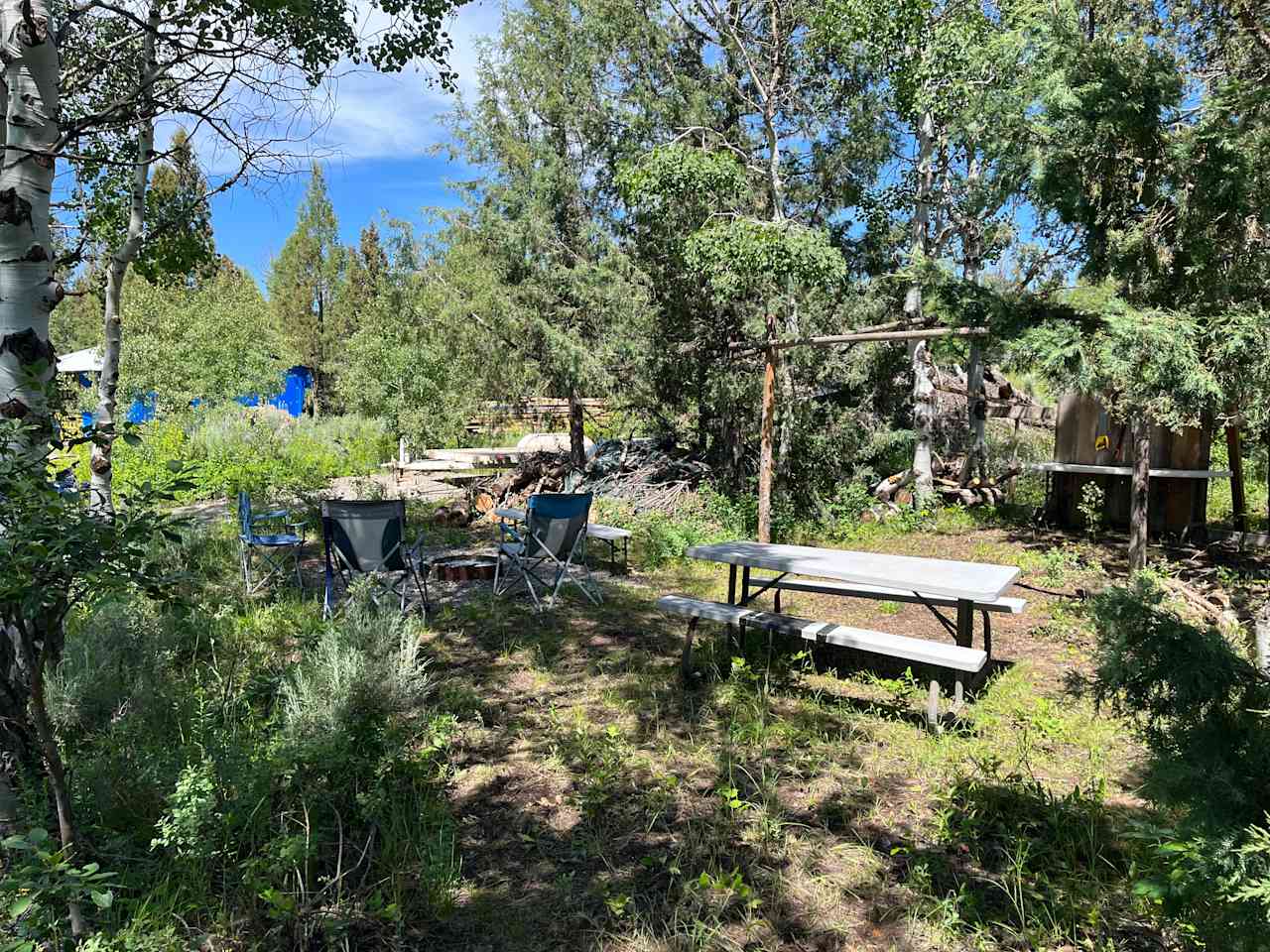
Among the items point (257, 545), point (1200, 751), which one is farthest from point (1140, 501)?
point (257, 545)

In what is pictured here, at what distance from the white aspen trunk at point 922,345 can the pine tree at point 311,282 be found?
91.8 feet

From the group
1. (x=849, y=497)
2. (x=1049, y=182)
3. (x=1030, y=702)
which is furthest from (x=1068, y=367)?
(x=849, y=497)

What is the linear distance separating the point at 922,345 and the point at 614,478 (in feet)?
15.5

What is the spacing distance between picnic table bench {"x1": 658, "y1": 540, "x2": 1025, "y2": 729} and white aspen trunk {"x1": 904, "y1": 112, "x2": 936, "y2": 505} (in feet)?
17.9

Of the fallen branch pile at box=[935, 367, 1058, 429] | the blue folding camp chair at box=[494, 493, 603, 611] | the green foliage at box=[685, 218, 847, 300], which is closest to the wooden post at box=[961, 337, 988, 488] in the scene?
the fallen branch pile at box=[935, 367, 1058, 429]

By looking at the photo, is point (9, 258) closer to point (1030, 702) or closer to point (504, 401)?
point (1030, 702)

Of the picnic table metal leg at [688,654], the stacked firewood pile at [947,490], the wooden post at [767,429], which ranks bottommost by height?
the picnic table metal leg at [688,654]

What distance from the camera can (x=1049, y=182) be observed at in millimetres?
6383

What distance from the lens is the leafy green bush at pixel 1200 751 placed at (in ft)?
4.46

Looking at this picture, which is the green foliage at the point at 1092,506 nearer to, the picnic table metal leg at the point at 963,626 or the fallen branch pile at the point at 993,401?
the fallen branch pile at the point at 993,401

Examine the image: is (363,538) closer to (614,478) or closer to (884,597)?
(884,597)

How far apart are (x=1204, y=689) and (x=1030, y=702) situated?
2809 millimetres

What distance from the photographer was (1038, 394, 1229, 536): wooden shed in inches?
330

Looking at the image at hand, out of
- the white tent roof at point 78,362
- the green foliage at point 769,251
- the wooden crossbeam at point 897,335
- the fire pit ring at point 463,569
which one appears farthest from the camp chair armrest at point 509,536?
the white tent roof at point 78,362
